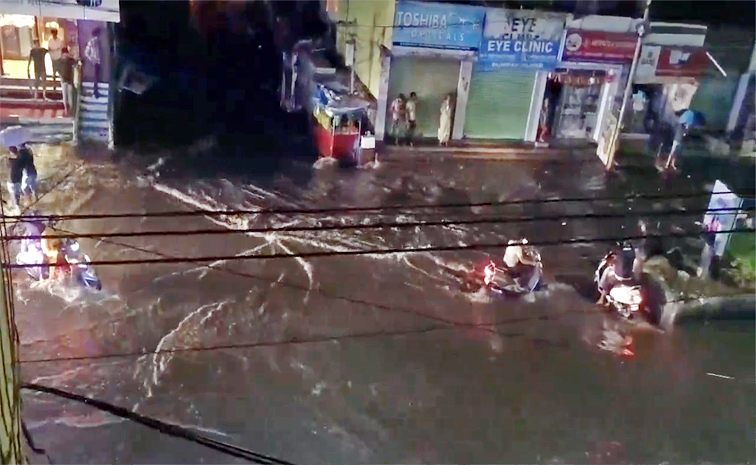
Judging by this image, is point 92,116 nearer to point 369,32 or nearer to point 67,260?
point 67,260

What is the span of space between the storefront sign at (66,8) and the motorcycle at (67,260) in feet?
15.8

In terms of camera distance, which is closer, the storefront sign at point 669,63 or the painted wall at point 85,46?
the painted wall at point 85,46

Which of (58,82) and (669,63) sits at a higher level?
(669,63)

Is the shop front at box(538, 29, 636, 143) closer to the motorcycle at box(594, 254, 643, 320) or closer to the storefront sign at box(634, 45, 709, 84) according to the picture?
the storefront sign at box(634, 45, 709, 84)

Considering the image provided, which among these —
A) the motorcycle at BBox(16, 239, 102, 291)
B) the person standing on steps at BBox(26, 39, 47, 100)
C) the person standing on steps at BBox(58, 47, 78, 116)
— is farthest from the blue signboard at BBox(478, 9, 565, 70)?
the motorcycle at BBox(16, 239, 102, 291)

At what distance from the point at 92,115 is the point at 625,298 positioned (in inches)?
477

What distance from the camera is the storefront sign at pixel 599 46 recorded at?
18.7 meters

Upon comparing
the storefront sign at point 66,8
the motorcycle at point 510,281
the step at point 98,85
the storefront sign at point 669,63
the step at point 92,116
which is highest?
the storefront sign at point 66,8

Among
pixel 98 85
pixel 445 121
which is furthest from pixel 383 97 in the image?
pixel 98 85

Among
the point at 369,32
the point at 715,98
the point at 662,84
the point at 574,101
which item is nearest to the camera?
the point at 369,32

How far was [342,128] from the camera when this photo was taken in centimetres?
1817

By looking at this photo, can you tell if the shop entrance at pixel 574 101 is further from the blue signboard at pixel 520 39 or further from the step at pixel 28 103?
the step at pixel 28 103

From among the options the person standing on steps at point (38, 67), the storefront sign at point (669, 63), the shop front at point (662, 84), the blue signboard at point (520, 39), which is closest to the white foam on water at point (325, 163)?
the blue signboard at point (520, 39)

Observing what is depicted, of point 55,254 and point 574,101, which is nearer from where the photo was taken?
point 55,254
